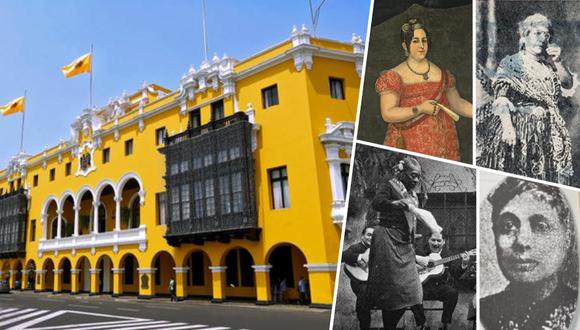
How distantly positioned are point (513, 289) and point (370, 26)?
4.64 meters

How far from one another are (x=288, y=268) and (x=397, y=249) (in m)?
15.9

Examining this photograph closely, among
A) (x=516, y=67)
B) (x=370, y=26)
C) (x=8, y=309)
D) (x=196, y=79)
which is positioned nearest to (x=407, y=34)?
(x=370, y=26)

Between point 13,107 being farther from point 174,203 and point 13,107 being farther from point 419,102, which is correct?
point 419,102

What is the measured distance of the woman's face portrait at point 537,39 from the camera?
722cm

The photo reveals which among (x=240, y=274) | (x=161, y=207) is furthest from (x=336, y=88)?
(x=161, y=207)

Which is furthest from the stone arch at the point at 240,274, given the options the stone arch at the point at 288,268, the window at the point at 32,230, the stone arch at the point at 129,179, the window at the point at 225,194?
the window at the point at 32,230

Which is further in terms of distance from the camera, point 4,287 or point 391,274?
point 4,287

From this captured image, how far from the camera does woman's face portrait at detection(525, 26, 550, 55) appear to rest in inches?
284

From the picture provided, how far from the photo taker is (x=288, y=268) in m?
21.8

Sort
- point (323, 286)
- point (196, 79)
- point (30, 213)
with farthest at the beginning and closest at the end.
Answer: point (30, 213) → point (196, 79) → point (323, 286)

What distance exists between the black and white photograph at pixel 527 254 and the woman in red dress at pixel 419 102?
0.89 metres

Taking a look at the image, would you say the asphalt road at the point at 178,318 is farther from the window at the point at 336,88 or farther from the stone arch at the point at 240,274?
the window at the point at 336,88

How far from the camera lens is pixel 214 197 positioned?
21906mm

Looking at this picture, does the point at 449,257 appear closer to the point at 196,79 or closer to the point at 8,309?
the point at 196,79
